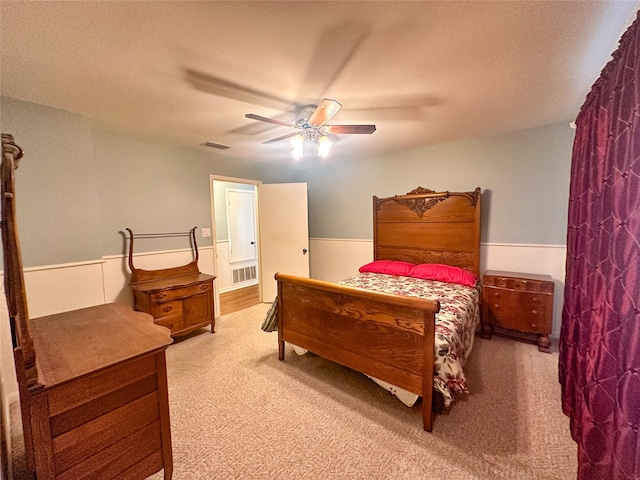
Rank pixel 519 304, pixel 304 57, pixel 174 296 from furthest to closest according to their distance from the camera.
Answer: pixel 174 296
pixel 519 304
pixel 304 57

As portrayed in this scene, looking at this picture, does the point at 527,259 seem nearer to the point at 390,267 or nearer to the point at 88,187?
the point at 390,267

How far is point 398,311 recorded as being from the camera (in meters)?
1.80

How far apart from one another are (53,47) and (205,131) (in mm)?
1390

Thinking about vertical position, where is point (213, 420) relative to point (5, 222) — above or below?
below

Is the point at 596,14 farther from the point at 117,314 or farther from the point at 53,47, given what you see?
the point at 117,314

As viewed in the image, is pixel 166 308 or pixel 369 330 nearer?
pixel 369 330

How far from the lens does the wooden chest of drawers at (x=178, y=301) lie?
275 cm

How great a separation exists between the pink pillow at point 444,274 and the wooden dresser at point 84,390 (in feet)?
9.27

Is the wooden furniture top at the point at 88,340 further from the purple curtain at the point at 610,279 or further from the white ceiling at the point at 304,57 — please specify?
the purple curtain at the point at 610,279

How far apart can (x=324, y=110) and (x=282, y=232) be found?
279cm

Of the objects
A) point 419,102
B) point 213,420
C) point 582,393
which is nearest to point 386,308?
point 582,393

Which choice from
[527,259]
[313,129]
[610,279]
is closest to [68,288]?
[313,129]

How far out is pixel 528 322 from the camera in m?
2.74

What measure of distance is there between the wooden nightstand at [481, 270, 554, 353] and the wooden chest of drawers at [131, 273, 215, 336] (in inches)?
127
